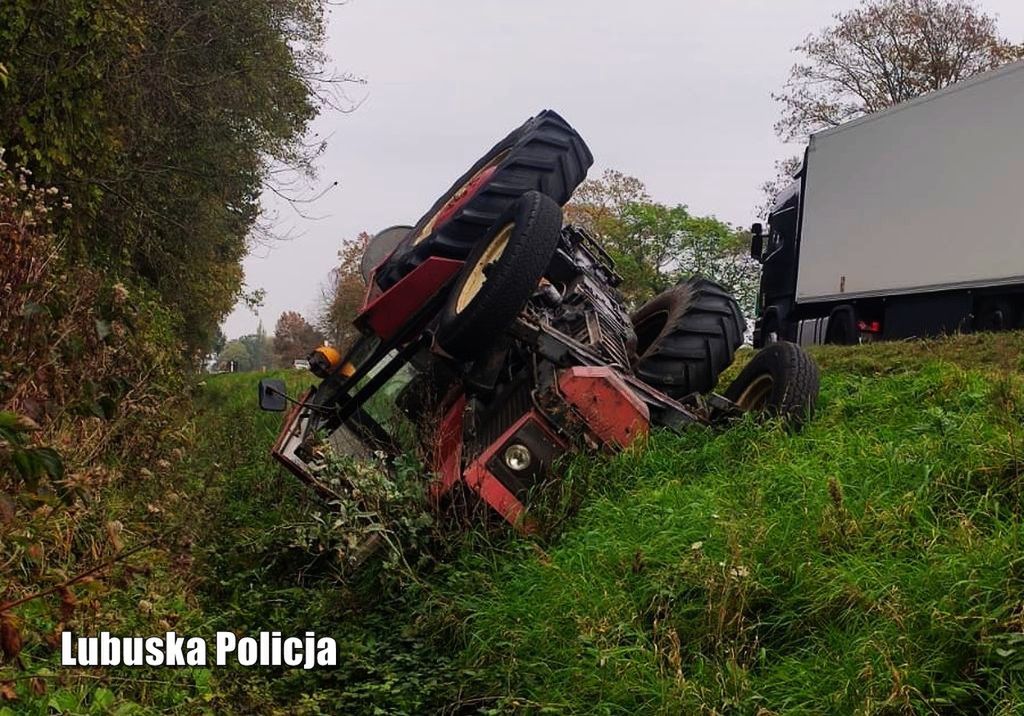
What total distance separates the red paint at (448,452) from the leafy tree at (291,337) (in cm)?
5596

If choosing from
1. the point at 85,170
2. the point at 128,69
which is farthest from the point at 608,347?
the point at 128,69

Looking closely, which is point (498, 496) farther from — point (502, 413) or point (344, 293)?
point (344, 293)

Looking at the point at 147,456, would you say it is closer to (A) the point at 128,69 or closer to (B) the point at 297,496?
(B) the point at 297,496

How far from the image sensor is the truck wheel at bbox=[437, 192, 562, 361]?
15.5 feet

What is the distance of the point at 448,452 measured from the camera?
5.11 metres

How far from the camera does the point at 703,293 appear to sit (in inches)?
263

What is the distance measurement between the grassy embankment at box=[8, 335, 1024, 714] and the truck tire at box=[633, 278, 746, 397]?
81cm

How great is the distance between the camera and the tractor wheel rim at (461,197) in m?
5.90

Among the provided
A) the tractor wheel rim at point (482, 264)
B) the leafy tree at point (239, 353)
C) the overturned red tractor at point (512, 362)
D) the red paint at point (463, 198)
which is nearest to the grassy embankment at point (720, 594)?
the overturned red tractor at point (512, 362)

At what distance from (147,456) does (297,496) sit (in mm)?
1582

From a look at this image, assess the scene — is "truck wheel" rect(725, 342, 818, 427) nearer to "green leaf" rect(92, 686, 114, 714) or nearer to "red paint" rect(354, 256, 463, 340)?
"red paint" rect(354, 256, 463, 340)

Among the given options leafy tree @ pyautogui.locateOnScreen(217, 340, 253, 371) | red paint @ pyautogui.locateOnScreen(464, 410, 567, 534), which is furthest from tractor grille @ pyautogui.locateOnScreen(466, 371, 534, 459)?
leafy tree @ pyautogui.locateOnScreen(217, 340, 253, 371)

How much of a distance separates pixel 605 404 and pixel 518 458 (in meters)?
0.52

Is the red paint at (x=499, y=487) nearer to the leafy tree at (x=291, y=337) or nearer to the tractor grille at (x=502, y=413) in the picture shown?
the tractor grille at (x=502, y=413)
